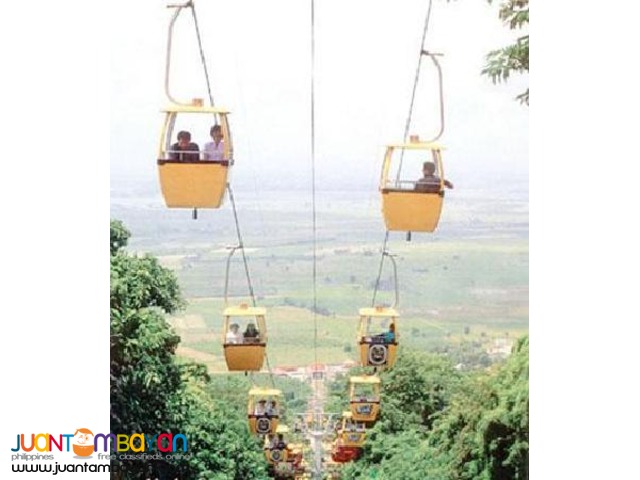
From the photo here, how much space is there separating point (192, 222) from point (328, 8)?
114 cm

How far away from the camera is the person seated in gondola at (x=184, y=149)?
16.7ft

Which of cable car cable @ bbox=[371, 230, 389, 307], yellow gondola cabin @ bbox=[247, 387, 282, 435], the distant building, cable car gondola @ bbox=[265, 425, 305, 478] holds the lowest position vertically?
cable car gondola @ bbox=[265, 425, 305, 478]

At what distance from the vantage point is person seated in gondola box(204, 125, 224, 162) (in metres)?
5.12

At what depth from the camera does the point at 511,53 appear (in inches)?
243

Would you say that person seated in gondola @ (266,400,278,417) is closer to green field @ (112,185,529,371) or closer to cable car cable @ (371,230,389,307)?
green field @ (112,185,529,371)

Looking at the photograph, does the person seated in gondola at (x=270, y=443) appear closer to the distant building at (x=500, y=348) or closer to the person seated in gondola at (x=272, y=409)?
the person seated in gondola at (x=272, y=409)

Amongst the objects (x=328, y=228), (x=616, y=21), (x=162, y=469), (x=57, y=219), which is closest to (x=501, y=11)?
(x=616, y=21)

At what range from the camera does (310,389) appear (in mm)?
6500

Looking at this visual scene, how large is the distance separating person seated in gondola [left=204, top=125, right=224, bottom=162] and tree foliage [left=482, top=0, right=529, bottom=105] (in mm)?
1375

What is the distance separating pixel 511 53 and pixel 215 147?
161 centimetres

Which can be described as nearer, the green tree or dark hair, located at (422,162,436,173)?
dark hair, located at (422,162,436,173)

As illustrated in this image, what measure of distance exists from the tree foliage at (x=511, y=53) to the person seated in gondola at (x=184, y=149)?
1511 millimetres

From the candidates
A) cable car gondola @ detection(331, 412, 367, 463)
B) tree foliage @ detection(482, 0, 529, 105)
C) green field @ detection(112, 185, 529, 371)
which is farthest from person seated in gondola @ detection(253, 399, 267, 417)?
tree foliage @ detection(482, 0, 529, 105)

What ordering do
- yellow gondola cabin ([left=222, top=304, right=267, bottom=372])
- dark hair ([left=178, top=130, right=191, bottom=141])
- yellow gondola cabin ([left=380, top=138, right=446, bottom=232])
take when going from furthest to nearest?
1. yellow gondola cabin ([left=222, top=304, right=267, bottom=372])
2. dark hair ([left=178, top=130, right=191, bottom=141])
3. yellow gondola cabin ([left=380, top=138, right=446, bottom=232])
